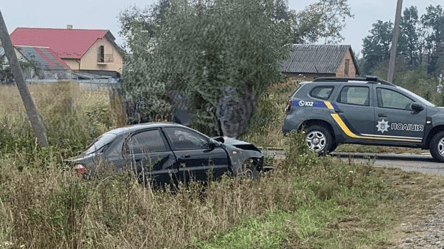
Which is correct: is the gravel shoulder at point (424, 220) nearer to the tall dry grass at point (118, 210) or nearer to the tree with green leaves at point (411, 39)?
the tall dry grass at point (118, 210)

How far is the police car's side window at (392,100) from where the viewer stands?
15.4 m

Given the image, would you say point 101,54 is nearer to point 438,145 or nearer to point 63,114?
point 63,114

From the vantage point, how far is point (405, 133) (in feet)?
50.4

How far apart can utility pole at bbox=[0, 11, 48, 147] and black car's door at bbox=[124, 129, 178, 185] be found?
4.25 meters

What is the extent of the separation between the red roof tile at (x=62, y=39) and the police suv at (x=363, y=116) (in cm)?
4655

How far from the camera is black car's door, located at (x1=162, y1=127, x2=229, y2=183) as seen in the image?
10.7m

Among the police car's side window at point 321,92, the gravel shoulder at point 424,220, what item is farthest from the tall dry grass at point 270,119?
the gravel shoulder at point 424,220

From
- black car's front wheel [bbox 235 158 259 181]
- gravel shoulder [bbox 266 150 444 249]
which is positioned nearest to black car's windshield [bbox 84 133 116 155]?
black car's front wheel [bbox 235 158 259 181]

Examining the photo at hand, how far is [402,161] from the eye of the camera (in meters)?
15.9

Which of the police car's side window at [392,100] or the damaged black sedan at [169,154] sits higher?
the police car's side window at [392,100]

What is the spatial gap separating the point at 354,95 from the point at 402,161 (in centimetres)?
190

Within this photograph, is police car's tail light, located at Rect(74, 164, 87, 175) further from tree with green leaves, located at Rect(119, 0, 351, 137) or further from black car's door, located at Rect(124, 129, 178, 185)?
tree with green leaves, located at Rect(119, 0, 351, 137)

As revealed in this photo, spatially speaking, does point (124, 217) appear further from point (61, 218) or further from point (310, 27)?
point (310, 27)

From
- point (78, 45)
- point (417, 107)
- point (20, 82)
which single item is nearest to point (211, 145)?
point (20, 82)
